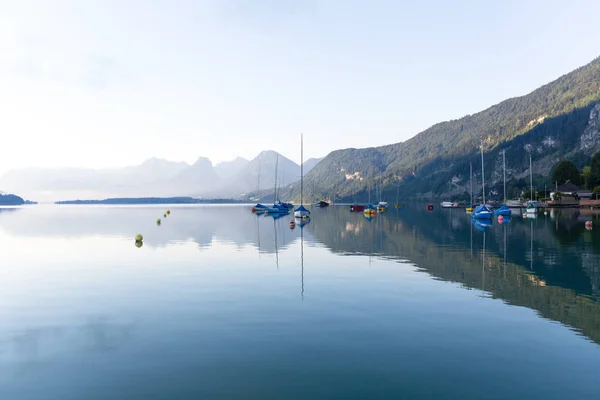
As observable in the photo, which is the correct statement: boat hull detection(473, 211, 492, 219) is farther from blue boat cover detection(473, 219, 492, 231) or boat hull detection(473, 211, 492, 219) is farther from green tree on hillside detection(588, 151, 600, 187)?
green tree on hillside detection(588, 151, 600, 187)

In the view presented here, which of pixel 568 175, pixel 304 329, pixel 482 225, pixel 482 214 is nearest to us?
pixel 304 329

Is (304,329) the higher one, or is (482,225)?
(482,225)

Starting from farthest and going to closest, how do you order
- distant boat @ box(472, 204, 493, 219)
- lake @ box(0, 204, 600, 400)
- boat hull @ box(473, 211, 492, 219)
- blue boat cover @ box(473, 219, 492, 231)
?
1. distant boat @ box(472, 204, 493, 219)
2. boat hull @ box(473, 211, 492, 219)
3. blue boat cover @ box(473, 219, 492, 231)
4. lake @ box(0, 204, 600, 400)

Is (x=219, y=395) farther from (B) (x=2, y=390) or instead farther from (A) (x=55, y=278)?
(A) (x=55, y=278)

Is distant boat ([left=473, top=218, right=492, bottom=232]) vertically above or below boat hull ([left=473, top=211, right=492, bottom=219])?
below

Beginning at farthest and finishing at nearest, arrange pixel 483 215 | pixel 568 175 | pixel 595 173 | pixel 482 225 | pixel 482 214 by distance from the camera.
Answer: pixel 568 175 < pixel 595 173 < pixel 482 214 < pixel 483 215 < pixel 482 225

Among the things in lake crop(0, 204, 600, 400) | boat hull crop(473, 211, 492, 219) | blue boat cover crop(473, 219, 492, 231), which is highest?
boat hull crop(473, 211, 492, 219)

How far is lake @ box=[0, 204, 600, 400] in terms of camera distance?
13922 mm

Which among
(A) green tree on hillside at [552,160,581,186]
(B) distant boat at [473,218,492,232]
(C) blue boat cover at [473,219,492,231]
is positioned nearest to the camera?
(B) distant boat at [473,218,492,232]

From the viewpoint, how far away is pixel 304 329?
20.1 metres

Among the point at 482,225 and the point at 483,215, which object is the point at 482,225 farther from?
the point at 483,215

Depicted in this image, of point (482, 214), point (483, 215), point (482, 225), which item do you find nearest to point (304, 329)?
point (482, 225)

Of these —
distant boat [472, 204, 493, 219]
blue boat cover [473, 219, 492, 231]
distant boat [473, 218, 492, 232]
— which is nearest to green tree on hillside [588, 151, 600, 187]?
distant boat [472, 204, 493, 219]

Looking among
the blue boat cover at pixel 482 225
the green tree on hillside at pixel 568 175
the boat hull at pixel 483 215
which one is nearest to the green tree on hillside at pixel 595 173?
the green tree on hillside at pixel 568 175
